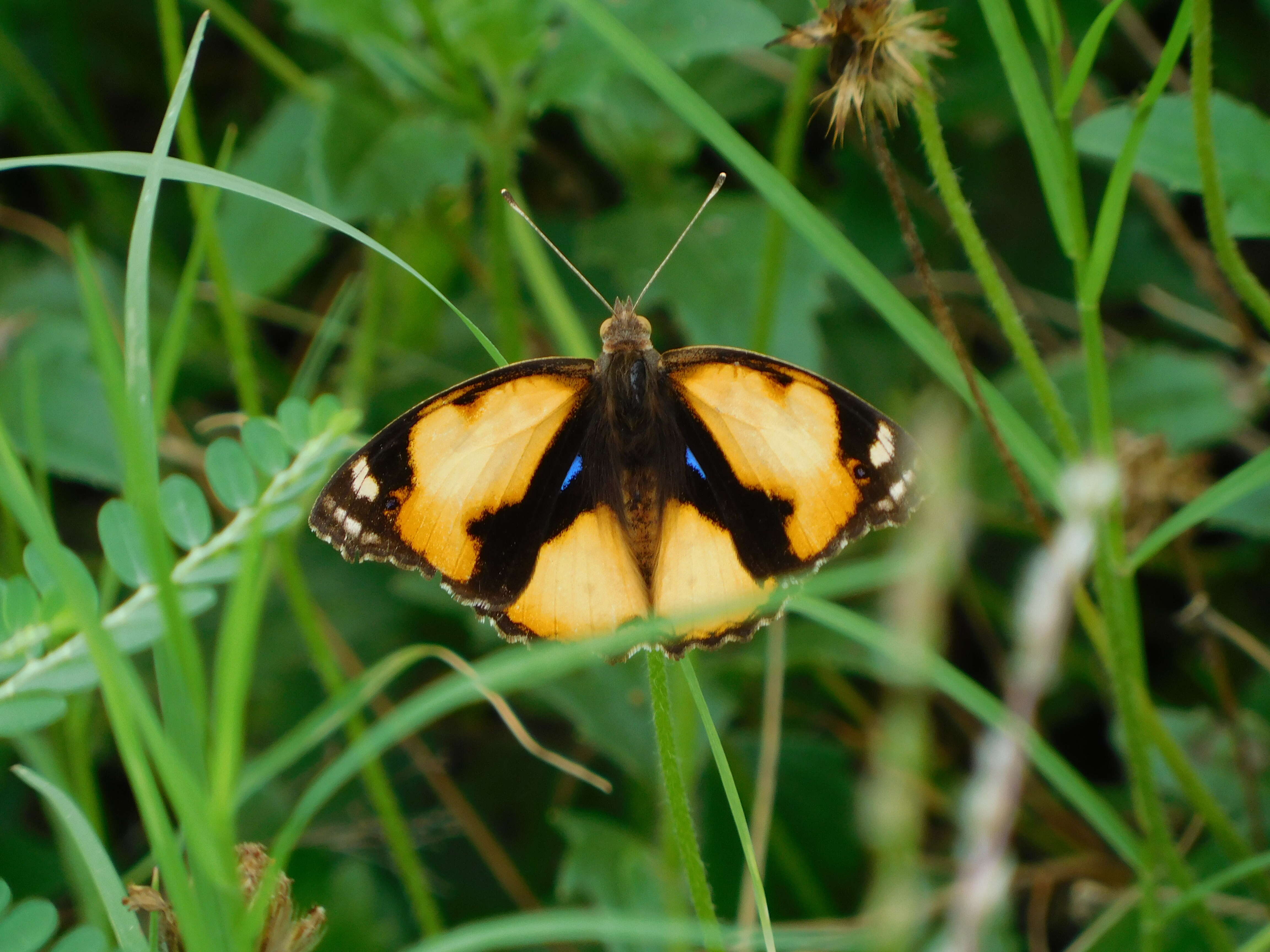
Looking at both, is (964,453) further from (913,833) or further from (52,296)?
(52,296)

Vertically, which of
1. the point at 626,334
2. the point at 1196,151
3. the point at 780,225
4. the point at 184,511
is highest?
the point at 780,225

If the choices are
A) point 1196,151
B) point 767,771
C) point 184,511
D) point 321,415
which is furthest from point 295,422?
point 1196,151

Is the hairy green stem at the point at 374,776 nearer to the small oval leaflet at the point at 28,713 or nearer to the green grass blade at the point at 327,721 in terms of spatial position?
the green grass blade at the point at 327,721

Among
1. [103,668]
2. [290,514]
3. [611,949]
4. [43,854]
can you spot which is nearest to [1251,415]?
[611,949]

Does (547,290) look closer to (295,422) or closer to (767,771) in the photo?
(295,422)

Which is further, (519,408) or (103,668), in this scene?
(519,408)

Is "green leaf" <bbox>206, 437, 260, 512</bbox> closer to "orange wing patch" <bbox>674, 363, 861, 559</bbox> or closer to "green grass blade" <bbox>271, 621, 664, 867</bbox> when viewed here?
"green grass blade" <bbox>271, 621, 664, 867</bbox>
